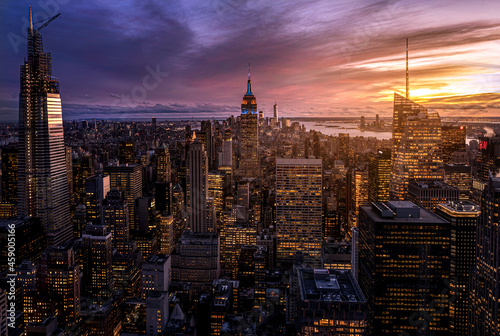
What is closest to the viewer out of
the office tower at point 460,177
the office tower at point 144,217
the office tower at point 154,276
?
the office tower at point 154,276

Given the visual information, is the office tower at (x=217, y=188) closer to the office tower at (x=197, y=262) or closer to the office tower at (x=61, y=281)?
the office tower at (x=197, y=262)

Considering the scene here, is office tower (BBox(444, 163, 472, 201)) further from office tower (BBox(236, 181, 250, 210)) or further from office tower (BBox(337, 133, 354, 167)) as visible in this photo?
office tower (BBox(236, 181, 250, 210))

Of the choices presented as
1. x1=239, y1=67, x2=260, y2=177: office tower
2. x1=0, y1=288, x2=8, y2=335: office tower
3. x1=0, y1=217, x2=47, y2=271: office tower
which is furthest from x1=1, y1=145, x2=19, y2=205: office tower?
x1=239, y1=67, x2=260, y2=177: office tower

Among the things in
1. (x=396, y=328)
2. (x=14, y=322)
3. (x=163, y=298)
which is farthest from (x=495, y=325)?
(x=14, y=322)

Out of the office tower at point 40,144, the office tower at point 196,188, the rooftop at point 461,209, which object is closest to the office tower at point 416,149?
the rooftop at point 461,209

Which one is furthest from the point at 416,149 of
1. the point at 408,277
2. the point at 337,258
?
the point at 408,277

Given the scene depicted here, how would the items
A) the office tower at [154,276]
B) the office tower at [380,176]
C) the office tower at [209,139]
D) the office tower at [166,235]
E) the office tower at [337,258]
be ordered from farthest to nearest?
the office tower at [209,139], the office tower at [380,176], the office tower at [166,235], the office tower at [337,258], the office tower at [154,276]
